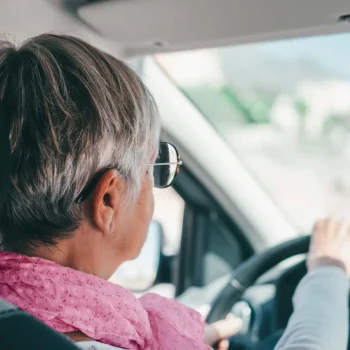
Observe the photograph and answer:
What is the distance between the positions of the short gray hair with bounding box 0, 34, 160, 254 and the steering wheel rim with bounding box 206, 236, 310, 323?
2.47 ft

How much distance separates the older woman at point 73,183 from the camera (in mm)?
1040

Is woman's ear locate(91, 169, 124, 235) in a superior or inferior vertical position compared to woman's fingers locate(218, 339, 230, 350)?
superior

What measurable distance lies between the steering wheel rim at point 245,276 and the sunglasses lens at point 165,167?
0.55 meters

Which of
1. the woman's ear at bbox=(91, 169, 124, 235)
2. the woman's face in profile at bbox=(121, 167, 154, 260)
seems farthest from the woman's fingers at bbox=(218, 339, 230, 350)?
the woman's ear at bbox=(91, 169, 124, 235)

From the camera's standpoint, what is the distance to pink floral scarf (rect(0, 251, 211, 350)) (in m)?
1.03

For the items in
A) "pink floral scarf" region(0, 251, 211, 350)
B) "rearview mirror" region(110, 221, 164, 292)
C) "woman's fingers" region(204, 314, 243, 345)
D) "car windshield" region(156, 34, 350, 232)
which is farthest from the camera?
"car windshield" region(156, 34, 350, 232)

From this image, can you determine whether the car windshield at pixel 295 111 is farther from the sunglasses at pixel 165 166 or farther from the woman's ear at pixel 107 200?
the woman's ear at pixel 107 200

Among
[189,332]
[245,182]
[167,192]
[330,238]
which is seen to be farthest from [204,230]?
[189,332]

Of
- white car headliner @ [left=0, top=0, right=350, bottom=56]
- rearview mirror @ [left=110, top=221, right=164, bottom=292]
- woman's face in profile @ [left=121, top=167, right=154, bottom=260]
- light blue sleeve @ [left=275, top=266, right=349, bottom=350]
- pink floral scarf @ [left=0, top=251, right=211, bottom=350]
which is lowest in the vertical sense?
rearview mirror @ [left=110, top=221, right=164, bottom=292]

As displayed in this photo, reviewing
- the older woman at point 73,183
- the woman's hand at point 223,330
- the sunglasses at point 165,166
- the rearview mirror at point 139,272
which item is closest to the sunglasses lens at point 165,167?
the sunglasses at point 165,166

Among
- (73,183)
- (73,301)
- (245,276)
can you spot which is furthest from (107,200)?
(245,276)

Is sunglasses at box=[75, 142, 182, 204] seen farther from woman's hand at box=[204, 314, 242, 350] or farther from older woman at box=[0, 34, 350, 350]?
woman's hand at box=[204, 314, 242, 350]

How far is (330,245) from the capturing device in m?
1.54

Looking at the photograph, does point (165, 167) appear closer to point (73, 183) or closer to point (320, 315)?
point (73, 183)
